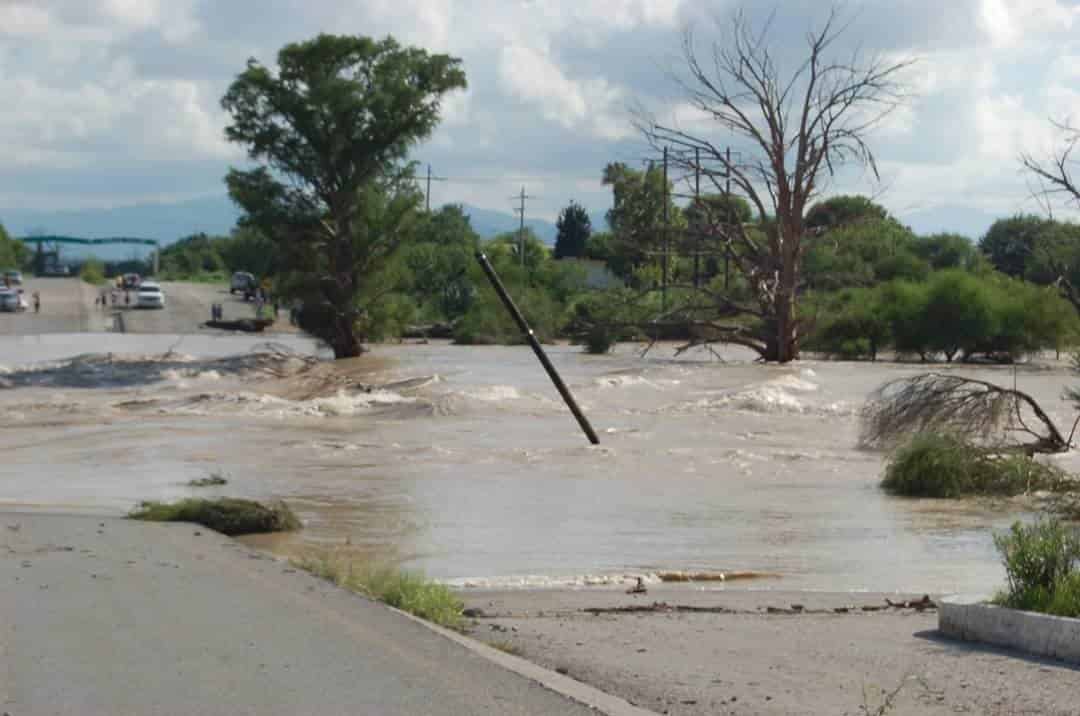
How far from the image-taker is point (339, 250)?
53.8 metres

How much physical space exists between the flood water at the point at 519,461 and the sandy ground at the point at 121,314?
3092 centimetres

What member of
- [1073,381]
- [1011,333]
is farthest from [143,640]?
[1011,333]

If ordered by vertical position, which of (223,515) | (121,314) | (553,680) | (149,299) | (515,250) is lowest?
(223,515)

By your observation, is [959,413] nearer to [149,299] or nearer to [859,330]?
[859,330]

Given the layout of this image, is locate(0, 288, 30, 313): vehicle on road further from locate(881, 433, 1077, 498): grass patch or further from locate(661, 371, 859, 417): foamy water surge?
locate(881, 433, 1077, 498): grass patch

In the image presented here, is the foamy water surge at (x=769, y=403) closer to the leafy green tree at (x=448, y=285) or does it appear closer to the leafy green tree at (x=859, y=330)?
the leafy green tree at (x=859, y=330)

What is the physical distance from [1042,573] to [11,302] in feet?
314

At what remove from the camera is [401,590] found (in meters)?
10.9

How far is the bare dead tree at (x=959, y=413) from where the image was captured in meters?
22.5

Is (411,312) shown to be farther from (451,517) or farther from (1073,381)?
(451,517)

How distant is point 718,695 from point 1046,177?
1362cm

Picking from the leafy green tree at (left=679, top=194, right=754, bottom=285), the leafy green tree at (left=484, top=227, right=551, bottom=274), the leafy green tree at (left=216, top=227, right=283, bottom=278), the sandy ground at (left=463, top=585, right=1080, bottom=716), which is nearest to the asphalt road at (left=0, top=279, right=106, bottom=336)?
Result: the leafy green tree at (left=484, top=227, right=551, bottom=274)

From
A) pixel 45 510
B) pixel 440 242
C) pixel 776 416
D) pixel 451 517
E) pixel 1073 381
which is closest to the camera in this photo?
pixel 45 510

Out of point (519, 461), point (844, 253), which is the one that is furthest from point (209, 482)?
point (844, 253)
